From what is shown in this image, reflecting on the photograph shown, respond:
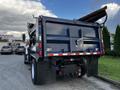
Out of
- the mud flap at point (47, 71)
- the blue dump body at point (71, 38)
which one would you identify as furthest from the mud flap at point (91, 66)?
the mud flap at point (47, 71)

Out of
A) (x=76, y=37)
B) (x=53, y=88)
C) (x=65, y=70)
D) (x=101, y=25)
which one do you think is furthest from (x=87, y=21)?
(x=53, y=88)

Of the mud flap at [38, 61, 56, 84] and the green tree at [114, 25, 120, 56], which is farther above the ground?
the green tree at [114, 25, 120, 56]

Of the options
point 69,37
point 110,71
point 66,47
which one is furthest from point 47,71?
point 110,71

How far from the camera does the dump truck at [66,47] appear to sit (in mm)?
8672

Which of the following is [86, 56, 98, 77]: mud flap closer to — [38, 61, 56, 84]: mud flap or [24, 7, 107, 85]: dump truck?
[24, 7, 107, 85]: dump truck

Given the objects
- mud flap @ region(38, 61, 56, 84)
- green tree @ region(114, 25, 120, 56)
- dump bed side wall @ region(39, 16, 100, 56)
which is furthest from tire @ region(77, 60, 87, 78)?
green tree @ region(114, 25, 120, 56)

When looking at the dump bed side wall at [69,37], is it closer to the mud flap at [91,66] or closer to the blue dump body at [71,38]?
the blue dump body at [71,38]

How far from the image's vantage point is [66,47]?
9203 millimetres

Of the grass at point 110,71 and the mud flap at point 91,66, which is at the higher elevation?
the mud flap at point 91,66

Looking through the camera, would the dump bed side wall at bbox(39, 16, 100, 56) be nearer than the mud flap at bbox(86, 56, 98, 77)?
Yes

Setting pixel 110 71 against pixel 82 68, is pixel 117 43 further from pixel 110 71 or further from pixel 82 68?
pixel 82 68

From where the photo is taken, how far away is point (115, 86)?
873 cm

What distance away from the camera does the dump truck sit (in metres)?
8.67

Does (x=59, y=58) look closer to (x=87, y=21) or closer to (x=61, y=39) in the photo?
(x=61, y=39)
